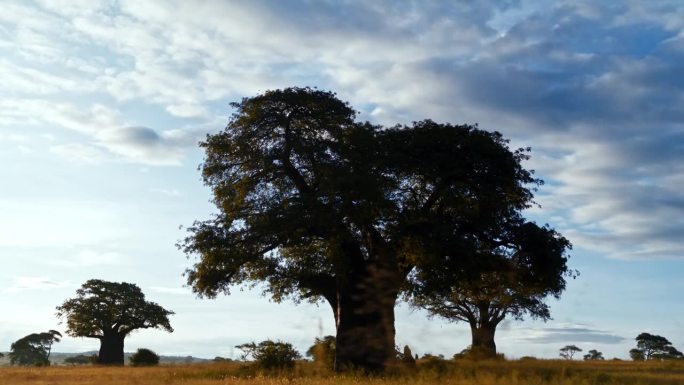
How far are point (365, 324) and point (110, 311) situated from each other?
42.9 meters

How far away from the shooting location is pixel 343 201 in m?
26.1

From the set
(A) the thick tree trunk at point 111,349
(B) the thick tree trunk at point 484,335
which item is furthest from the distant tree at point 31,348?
(B) the thick tree trunk at point 484,335

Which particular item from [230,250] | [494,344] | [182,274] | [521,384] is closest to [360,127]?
[230,250]

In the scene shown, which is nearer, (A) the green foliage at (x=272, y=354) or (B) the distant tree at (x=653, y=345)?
(A) the green foliage at (x=272, y=354)

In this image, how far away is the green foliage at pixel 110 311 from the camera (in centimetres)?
6444

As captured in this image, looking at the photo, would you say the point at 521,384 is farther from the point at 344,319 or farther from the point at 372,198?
the point at 344,319

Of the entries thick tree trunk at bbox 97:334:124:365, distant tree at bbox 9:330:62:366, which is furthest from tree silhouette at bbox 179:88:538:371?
distant tree at bbox 9:330:62:366

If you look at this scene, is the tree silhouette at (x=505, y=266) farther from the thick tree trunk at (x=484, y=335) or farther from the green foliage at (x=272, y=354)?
the thick tree trunk at (x=484, y=335)

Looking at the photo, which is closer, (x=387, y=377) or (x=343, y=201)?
(x=387, y=377)

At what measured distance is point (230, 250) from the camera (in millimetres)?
28062

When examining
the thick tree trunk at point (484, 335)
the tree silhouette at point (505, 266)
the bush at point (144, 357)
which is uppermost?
the tree silhouette at point (505, 266)

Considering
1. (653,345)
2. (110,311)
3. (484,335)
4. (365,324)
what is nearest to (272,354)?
(365,324)

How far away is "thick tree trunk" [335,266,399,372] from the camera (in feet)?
89.4

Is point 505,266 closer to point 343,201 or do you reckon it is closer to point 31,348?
point 343,201
